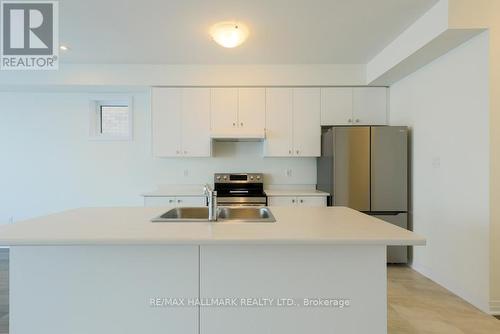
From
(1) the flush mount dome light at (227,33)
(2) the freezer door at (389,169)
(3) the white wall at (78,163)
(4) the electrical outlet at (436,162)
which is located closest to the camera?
(1) the flush mount dome light at (227,33)

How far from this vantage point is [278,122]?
12.5 ft

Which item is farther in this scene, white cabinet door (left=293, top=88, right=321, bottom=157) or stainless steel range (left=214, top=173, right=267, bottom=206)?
stainless steel range (left=214, top=173, right=267, bottom=206)

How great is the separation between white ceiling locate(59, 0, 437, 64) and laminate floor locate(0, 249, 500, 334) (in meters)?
2.56

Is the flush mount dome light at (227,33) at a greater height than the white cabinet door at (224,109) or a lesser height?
greater

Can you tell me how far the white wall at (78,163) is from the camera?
13.6 ft

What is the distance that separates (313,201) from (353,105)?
4.64 feet

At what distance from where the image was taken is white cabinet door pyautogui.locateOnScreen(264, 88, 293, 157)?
3.81 meters

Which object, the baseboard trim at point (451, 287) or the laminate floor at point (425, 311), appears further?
the baseboard trim at point (451, 287)

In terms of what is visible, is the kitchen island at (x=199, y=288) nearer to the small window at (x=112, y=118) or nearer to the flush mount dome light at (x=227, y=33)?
the flush mount dome light at (x=227, y=33)

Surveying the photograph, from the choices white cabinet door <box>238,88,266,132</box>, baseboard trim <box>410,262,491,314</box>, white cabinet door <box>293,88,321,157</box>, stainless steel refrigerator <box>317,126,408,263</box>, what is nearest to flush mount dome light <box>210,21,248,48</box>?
white cabinet door <box>238,88,266,132</box>

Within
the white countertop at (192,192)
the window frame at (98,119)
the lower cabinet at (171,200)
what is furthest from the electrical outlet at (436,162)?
the window frame at (98,119)

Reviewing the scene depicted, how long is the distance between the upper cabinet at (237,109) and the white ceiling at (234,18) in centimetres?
39

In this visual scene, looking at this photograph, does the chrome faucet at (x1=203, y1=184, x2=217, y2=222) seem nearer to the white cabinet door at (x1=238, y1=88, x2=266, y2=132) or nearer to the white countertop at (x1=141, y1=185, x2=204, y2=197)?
the white countertop at (x1=141, y1=185, x2=204, y2=197)

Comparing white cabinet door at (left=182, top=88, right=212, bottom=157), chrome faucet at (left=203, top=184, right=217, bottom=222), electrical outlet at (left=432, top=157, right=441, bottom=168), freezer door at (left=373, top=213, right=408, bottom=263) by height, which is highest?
white cabinet door at (left=182, top=88, right=212, bottom=157)
